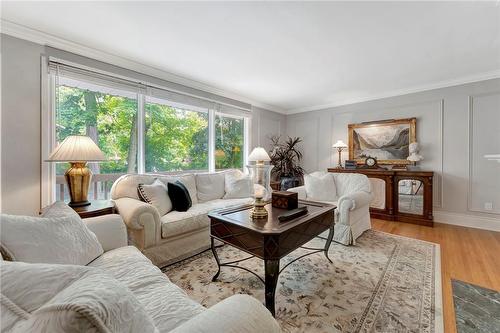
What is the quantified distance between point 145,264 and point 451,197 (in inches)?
180

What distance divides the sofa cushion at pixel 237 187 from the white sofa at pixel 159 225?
41 centimetres

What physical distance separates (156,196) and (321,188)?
231 cm

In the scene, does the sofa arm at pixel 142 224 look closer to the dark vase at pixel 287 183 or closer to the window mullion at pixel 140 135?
the window mullion at pixel 140 135

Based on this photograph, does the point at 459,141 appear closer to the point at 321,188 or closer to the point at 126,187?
the point at 321,188

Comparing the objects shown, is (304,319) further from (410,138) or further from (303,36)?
(410,138)

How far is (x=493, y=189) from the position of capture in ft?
10.7

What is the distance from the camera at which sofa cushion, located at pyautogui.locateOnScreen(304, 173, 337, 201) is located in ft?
10.8

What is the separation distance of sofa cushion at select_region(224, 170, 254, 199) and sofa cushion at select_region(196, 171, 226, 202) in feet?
0.30

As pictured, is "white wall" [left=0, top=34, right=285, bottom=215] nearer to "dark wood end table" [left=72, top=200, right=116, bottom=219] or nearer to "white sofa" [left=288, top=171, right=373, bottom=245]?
"dark wood end table" [left=72, top=200, right=116, bottom=219]

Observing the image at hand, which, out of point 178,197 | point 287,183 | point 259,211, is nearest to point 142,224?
point 178,197

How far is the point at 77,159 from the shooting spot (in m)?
1.97

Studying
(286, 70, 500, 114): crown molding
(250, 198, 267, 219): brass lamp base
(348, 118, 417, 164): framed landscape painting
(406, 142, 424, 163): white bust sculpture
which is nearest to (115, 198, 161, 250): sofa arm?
(250, 198, 267, 219): brass lamp base

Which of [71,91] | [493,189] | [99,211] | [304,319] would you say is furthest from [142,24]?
[493,189]

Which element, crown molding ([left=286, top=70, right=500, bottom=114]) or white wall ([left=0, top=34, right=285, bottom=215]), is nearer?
white wall ([left=0, top=34, right=285, bottom=215])
